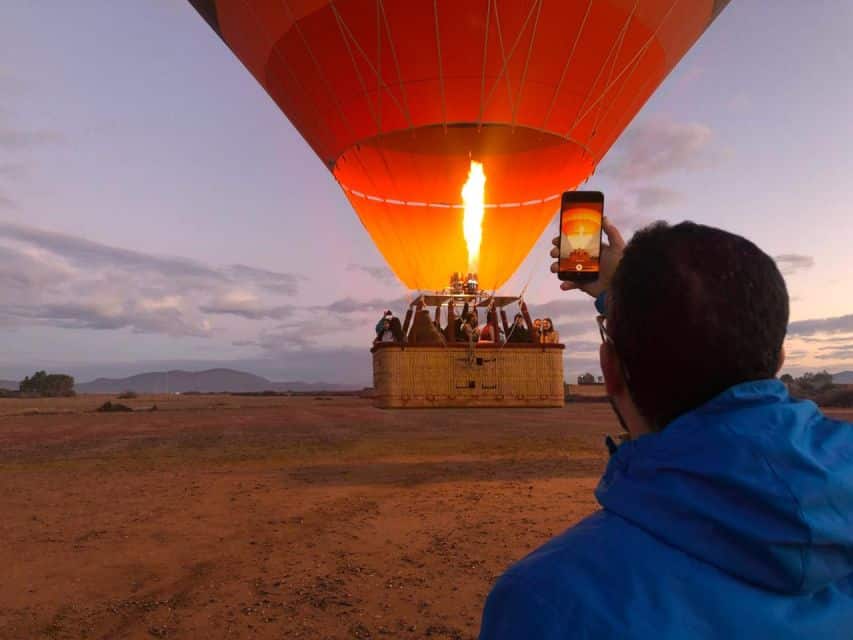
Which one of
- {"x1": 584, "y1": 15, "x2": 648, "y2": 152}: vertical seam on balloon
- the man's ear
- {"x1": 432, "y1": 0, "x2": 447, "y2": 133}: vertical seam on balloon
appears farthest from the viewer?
{"x1": 584, "y1": 15, "x2": 648, "y2": 152}: vertical seam on balloon

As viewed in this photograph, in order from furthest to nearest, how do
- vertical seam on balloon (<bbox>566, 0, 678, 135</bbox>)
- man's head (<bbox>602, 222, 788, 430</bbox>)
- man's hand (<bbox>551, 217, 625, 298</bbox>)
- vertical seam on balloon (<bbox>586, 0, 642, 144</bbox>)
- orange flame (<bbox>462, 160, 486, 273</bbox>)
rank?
1. orange flame (<bbox>462, 160, 486, 273</bbox>)
2. vertical seam on balloon (<bbox>566, 0, 678, 135</bbox>)
3. vertical seam on balloon (<bbox>586, 0, 642, 144</bbox>)
4. man's hand (<bbox>551, 217, 625, 298</bbox>)
5. man's head (<bbox>602, 222, 788, 430</bbox>)

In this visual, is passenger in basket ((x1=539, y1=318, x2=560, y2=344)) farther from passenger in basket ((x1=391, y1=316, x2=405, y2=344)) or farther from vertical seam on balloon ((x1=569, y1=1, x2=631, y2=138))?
vertical seam on balloon ((x1=569, y1=1, x2=631, y2=138))

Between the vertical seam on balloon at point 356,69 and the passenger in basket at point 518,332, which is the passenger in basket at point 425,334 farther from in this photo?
the vertical seam on balloon at point 356,69

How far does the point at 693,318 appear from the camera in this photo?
119cm

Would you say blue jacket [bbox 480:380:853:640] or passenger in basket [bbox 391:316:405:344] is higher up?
passenger in basket [bbox 391:316:405:344]

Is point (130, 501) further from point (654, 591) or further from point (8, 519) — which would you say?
point (654, 591)

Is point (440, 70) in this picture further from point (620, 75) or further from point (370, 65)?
point (620, 75)

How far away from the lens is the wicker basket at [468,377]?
5.29 meters

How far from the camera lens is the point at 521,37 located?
680cm

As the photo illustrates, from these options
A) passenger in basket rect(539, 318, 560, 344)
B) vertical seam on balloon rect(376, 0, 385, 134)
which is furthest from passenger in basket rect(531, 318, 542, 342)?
vertical seam on balloon rect(376, 0, 385, 134)

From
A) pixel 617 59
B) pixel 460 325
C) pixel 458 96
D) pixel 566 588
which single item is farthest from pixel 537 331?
pixel 566 588

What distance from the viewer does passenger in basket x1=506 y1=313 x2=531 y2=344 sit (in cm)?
560

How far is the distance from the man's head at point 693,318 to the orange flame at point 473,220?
7016 mm

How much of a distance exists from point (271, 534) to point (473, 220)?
19.3 ft
